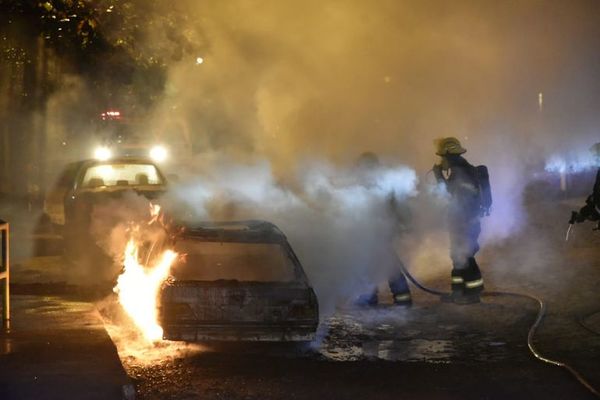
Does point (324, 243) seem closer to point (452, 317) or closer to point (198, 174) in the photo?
point (452, 317)

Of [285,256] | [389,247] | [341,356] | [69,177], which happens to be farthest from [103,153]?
[341,356]

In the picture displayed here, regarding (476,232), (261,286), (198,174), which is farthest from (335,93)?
(261,286)

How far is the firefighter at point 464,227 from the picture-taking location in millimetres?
8828

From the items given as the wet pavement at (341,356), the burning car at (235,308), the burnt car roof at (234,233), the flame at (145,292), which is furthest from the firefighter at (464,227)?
the flame at (145,292)

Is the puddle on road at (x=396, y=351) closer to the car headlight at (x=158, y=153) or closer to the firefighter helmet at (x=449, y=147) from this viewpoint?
the firefighter helmet at (x=449, y=147)

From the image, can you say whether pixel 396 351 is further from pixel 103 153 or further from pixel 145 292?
pixel 103 153

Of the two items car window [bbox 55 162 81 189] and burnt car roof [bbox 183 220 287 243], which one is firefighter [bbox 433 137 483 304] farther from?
car window [bbox 55 162 81 189]

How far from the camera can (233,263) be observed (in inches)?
297

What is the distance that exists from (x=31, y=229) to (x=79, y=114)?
375cm

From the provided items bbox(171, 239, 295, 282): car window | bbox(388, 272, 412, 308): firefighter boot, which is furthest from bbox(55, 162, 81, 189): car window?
bbox(388, 272, 412, 308): firefighter boot

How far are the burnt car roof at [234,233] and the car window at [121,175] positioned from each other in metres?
5.68

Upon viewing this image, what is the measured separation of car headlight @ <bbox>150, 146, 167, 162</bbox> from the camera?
59.5 feet

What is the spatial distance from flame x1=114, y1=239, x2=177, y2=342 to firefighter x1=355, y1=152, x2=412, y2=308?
2594mm

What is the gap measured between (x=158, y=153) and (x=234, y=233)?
11471mm
